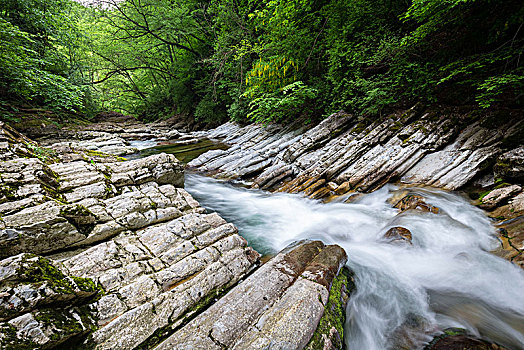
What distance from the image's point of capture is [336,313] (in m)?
2.45

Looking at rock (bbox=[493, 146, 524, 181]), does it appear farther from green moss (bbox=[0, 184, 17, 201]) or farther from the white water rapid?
green moss (bbox=[0, 184, 17, 201])

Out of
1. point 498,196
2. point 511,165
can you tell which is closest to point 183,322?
point 498,196

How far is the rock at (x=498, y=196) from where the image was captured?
156 inches

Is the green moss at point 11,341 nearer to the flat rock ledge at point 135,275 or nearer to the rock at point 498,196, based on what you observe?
the flat rock ledge at point 135,275

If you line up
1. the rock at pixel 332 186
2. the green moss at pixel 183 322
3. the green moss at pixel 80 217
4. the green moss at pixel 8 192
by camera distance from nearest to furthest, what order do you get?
the green moss at pixel 183 322 → the green moss at pixel 8 192 → the green moss at pixel 80 217 → the rock at pixel 332 186

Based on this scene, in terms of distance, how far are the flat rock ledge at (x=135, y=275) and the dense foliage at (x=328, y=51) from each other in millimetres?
5340

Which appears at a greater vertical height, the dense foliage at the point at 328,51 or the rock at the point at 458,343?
the dense foliage at the point at 328,51

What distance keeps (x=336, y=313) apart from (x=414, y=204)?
365 centimetres

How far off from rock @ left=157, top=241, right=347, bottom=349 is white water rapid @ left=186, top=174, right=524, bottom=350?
0.83 meters

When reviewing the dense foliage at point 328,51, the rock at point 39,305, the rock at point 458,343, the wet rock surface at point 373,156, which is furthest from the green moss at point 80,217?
the dense foliage at point 328,51

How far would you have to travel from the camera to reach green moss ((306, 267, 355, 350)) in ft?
6.72

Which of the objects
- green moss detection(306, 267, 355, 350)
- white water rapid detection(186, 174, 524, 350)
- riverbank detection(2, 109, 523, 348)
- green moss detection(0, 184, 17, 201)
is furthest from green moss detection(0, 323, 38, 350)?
white water rapid detection(186, 174, 524, 350)

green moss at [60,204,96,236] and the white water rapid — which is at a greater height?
green moss at [60,204,96,236]

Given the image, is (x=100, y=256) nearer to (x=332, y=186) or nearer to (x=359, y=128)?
(x=332, y=186)
